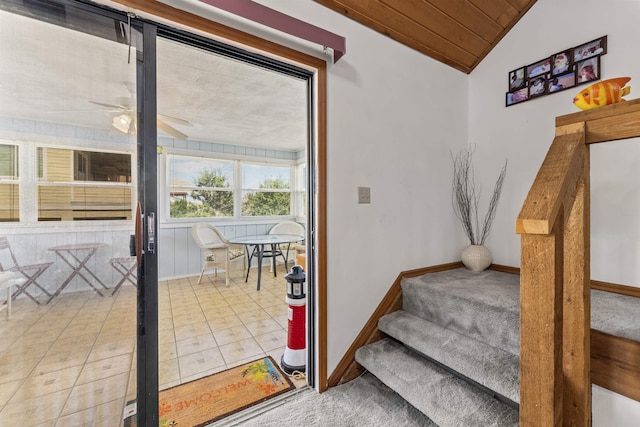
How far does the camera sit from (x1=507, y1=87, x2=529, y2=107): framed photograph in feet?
7.31

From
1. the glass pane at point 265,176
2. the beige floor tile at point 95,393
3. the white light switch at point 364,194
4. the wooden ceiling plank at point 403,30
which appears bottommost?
the beige floor tile at point 95,393

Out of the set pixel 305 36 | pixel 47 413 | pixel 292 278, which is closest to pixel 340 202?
pixel 292 278

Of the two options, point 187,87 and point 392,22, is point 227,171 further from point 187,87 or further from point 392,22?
point 392,22

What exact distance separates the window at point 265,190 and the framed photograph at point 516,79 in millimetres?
4207

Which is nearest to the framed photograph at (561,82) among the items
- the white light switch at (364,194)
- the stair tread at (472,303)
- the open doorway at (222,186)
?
the stair tread at (472,303)

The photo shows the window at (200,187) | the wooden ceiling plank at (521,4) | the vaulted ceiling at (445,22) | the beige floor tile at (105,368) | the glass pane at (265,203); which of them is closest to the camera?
the beige floor tile at (105,368)

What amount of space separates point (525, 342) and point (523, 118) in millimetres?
2110

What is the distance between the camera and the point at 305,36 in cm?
152

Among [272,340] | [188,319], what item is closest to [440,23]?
[272,340]

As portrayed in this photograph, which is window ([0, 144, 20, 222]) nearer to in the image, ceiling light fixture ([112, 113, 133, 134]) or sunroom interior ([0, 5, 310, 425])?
sunroom interior ([0, 5, 310, 425])

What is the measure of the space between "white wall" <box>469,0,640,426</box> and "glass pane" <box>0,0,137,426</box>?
7.11 ft

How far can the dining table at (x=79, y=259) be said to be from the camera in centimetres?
112

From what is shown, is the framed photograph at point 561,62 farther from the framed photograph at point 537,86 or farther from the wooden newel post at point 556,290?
the wooden newel post at point 556,290

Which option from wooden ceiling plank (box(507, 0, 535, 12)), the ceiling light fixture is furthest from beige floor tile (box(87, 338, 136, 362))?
wooden ceiling plank (box(507, 0, 535, 12))
